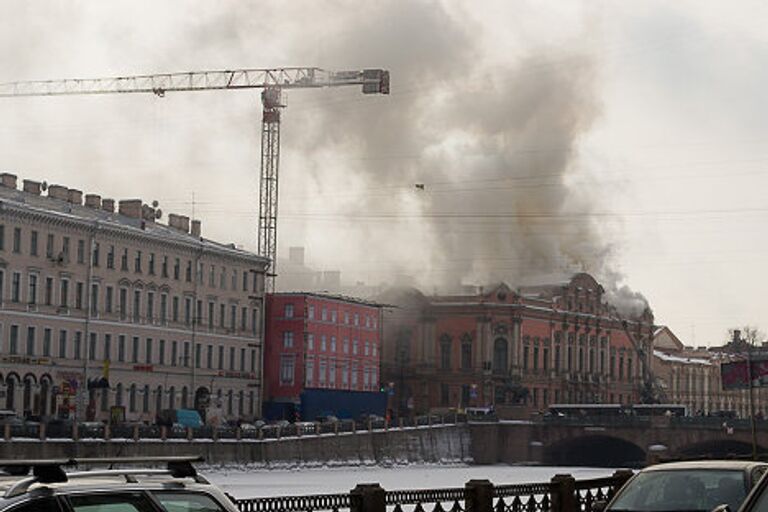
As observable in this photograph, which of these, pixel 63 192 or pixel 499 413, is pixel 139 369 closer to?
pixel 63 192

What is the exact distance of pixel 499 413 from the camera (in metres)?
134

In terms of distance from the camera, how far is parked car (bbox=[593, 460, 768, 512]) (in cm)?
1784

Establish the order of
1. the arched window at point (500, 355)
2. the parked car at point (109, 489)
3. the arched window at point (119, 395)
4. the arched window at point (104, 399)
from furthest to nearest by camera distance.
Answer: the arched window at point (500, 355)
the arched window at point (119, 395)
the arched window at point (104, 399)
the parked car at point (109, 489)

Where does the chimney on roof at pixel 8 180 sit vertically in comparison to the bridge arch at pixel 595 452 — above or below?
above

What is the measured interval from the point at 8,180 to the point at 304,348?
28.1 metres

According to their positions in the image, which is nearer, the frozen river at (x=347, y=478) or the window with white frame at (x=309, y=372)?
the frozen river at (x=347, y=478)

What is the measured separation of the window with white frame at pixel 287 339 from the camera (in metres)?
119

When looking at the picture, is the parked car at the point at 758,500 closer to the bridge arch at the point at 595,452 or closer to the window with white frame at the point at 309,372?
the window with white frame at the point at 309,372

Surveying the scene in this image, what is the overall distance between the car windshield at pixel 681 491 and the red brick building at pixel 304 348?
99186 mm

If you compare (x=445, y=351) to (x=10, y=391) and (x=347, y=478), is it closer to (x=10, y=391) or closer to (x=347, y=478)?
(x=347, y=478)

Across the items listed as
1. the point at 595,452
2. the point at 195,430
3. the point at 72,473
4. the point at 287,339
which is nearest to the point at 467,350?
the point at 595,452

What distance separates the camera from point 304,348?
11769 centimetres

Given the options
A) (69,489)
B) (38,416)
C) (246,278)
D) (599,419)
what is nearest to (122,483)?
(69,489)

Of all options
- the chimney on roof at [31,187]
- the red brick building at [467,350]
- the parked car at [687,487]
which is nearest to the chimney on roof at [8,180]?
the chimney on roof at [31,187]
